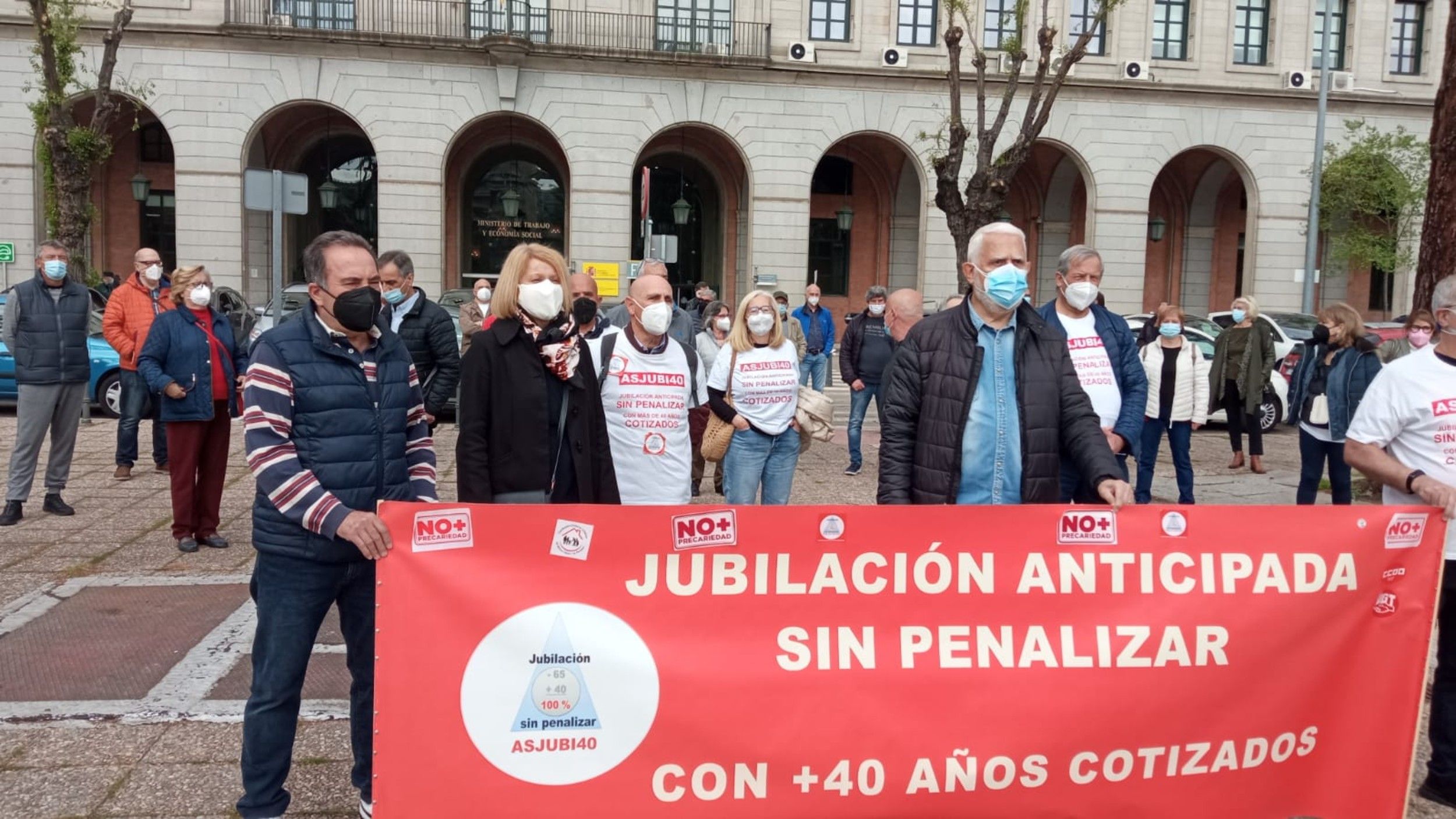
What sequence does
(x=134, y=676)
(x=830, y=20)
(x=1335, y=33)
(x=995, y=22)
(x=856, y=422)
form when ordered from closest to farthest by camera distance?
(x=134, y=676) < (x=856, y=422) < (x=830, y=20) < (x=995, y=22) < (x=1335, y=33)

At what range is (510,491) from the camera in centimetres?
426

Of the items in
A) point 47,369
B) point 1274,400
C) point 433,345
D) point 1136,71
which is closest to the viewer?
point 433,345

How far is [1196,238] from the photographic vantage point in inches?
1339

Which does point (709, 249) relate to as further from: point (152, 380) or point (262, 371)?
point (262, 371)

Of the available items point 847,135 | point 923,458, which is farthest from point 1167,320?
point 847,135

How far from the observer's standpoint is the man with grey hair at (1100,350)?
5.68 metres

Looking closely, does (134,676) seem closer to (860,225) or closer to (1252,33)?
(860,225)

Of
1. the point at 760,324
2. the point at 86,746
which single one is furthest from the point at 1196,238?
the point at 86,746

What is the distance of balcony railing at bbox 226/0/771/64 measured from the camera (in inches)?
1016

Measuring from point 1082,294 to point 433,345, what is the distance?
396 centimetres

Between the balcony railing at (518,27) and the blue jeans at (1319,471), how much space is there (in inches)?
813

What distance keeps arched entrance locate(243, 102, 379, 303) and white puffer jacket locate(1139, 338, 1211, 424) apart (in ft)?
74.6

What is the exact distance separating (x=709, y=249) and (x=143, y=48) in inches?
599

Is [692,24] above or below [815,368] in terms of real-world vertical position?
above
